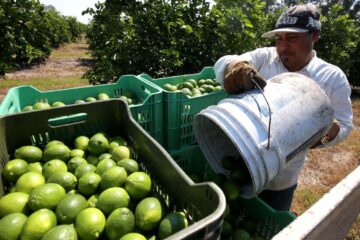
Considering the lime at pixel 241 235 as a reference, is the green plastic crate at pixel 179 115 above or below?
above

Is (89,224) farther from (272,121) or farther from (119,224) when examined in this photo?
(272,121)

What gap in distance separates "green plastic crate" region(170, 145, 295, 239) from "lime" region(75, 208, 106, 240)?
0.99 metres

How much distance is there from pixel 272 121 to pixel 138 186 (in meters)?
0.79

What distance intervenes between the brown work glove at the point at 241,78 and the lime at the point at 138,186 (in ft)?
2.71

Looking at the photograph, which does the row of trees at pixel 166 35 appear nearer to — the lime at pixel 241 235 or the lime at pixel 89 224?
the lime at pixel 241 235

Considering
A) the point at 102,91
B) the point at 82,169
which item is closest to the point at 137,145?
the point at 82,169

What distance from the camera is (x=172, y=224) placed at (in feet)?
3.97

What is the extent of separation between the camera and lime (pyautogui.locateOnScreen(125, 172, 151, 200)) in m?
1.47

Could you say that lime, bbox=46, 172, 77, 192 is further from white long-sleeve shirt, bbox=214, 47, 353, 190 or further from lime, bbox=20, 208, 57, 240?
white long-sleeve shirt, bbox=214, 47, 353, 190

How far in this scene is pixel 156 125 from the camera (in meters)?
2.31

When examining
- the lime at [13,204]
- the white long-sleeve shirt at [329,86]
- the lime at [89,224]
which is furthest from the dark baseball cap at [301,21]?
the lime at [13,204]

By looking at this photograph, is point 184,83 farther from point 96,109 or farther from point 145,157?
point 145,157

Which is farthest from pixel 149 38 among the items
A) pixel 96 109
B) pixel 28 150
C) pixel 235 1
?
pixel 28 150

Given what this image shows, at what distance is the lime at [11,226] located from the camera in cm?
Result: 123
